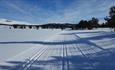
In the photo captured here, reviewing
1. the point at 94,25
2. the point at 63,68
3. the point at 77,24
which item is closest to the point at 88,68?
the point at 63,68

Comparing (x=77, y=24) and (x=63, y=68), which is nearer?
(x=63, y=68)

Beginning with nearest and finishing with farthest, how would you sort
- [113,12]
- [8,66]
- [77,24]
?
[8,66]
[113,12]
[77,24]

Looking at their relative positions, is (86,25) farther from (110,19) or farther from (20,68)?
(20,68)

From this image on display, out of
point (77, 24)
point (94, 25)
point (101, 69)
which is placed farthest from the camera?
point (77, 24)

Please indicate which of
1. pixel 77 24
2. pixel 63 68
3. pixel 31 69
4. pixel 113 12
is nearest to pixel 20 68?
pixel 31 69

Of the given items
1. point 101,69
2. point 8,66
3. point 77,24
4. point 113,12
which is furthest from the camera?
point 77,24

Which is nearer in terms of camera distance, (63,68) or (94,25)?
(63,68)

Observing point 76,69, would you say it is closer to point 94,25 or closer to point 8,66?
point 8,66

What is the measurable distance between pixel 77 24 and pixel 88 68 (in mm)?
157238

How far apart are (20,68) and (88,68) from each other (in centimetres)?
267

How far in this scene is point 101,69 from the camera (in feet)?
27.8

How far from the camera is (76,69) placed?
8.57 m

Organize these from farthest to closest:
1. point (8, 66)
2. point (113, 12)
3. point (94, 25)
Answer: point (94, 25)
point (113, 12)
point (8, 66)

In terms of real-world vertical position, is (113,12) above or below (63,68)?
above
